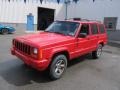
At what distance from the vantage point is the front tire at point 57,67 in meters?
5.39

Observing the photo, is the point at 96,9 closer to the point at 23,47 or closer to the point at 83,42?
the point at 83,42

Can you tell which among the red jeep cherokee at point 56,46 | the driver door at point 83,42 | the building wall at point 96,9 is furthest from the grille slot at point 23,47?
the building wall at point 96,9

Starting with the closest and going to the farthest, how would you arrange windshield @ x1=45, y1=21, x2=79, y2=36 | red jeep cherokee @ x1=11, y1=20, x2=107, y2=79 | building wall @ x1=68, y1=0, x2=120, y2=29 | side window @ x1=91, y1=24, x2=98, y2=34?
1. red jeep cherokee @ x1=11, y1=20, x2=107, y2=79
2. windshield @ x1=45, y1=21, x2=79, y2=36
3. side window @ x1=91, y1=24, x2=98, y2=34
4. building wall @ x1=68, y1=0, x2=120, y2=29

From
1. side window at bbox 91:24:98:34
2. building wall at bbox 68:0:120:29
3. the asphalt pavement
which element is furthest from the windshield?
building wall at bbox 68:0:120:29

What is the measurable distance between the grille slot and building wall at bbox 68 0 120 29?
14.7 meters

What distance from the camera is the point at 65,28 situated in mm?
6605

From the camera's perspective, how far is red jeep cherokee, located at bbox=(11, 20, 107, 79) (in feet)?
16.4

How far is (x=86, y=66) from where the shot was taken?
728cm

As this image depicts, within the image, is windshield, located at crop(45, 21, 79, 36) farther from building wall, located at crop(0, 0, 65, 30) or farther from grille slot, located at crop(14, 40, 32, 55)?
building wall, located at crop(0, 0, 65, 30)

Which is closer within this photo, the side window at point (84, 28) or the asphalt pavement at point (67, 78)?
the asphalt pavement at point (67, 78)

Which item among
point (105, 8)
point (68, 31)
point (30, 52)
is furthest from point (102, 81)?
point (105, 8)

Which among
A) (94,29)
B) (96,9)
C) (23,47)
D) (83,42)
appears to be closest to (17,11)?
(96,9)

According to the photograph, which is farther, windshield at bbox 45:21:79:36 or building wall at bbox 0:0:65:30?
building wall at bbox 0:0:65:30

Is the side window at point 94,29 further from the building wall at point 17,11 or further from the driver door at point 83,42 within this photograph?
the building wall at point 17,11
